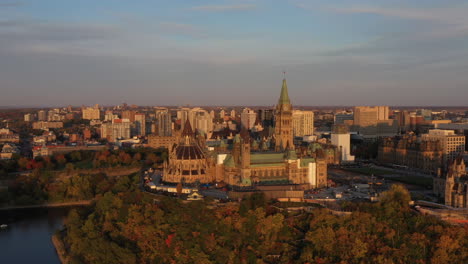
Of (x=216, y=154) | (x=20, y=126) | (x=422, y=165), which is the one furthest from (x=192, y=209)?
(x=20, y=126)

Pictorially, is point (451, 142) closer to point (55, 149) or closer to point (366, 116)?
point (366, 116)

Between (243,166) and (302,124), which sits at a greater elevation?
(302,124)

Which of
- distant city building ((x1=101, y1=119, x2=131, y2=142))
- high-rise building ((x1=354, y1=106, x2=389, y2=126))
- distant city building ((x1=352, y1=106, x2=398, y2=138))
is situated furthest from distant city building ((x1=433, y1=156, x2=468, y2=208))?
distant city building ((x1=101, y1=119, x2=131, y2=142))

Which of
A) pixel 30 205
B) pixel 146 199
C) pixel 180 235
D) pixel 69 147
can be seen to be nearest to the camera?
pixel 180 235

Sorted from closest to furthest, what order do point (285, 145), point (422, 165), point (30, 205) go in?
point (30, 205) < point (285, 145) < point (422, 165)

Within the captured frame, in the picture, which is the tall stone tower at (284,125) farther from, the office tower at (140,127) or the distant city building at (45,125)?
the distant city building at (45,125)

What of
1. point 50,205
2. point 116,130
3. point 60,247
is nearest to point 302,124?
point 116,130

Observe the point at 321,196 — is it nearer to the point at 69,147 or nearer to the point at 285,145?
the point at 285,145
